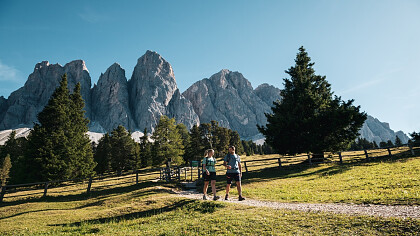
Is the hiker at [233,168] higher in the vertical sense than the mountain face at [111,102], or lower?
lower

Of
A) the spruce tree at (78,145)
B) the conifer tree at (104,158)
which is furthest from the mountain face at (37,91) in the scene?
the spruce tree at (78,145)

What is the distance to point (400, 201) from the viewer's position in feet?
22.6

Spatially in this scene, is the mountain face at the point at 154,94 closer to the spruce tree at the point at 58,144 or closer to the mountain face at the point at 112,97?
the mountain face at the point at 112,97

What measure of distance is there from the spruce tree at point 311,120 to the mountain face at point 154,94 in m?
137

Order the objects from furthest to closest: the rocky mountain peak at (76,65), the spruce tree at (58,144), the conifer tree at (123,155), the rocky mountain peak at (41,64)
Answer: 1. the rocky mountain peak at (76,65)
2. the rocky mountain peak at (41,64)
3. the conifer tree at (123,155)
4. the spruce tree at (58,144)

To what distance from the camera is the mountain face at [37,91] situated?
14225 centimetres

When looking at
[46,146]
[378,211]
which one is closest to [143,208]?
[378,211]

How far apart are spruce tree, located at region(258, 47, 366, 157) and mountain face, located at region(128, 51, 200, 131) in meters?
137

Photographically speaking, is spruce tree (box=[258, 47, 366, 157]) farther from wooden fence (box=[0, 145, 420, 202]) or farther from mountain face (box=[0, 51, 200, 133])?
mountain face (box=[0, 51, 200, 133])

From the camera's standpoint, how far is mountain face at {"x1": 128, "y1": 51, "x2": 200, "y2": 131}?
510ft

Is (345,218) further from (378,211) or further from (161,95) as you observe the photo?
(161,95)

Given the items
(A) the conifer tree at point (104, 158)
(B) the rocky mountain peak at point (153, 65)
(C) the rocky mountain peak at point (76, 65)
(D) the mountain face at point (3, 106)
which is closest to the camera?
(A) the conifer tree at point (104, 158)

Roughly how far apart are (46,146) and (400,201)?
111 feet

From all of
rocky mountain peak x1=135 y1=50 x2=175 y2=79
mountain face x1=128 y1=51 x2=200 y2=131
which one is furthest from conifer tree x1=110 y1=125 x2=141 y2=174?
rocky mountain peak x1=135 y1=50 x2=175 y2=79
